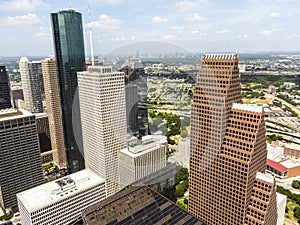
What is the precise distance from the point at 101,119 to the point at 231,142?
8129 millimetres

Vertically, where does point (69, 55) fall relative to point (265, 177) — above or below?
above

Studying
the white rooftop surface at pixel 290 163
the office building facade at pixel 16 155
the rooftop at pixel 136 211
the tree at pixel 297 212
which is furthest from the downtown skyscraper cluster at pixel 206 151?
the white rooftop surface at pixel 290 163

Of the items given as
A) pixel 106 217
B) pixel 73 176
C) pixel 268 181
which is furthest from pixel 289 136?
pixel 106 217

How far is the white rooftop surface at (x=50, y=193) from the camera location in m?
11.5

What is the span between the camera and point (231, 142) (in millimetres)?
9508

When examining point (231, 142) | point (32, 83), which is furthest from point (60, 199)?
point (32, 83)

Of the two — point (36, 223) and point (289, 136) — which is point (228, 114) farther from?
point (289, 136)

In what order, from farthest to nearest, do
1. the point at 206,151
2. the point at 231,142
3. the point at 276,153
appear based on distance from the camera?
1. the point at 276,153
2. the point at 206,151
3. the point at 231,142

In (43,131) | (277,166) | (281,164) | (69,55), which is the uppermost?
(69,55)

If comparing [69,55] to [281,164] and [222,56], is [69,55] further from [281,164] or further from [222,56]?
[281,164]

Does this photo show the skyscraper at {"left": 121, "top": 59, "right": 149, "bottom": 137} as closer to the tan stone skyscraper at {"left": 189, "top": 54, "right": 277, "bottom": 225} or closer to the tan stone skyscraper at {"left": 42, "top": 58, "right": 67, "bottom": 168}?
the tan stone skyscraper at {"left": 189, "top": 54, "right": 277, "bottom": 225}

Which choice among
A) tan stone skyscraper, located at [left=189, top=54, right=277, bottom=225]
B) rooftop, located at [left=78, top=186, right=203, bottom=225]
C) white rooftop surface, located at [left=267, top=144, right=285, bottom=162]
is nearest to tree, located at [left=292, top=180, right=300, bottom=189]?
white rooftop surface, located at [left=267, top=144, right=285, bottom=162]

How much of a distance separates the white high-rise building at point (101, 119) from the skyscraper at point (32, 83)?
21.8 metres

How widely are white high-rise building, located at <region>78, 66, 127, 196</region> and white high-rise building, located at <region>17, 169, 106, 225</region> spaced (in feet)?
4.83
